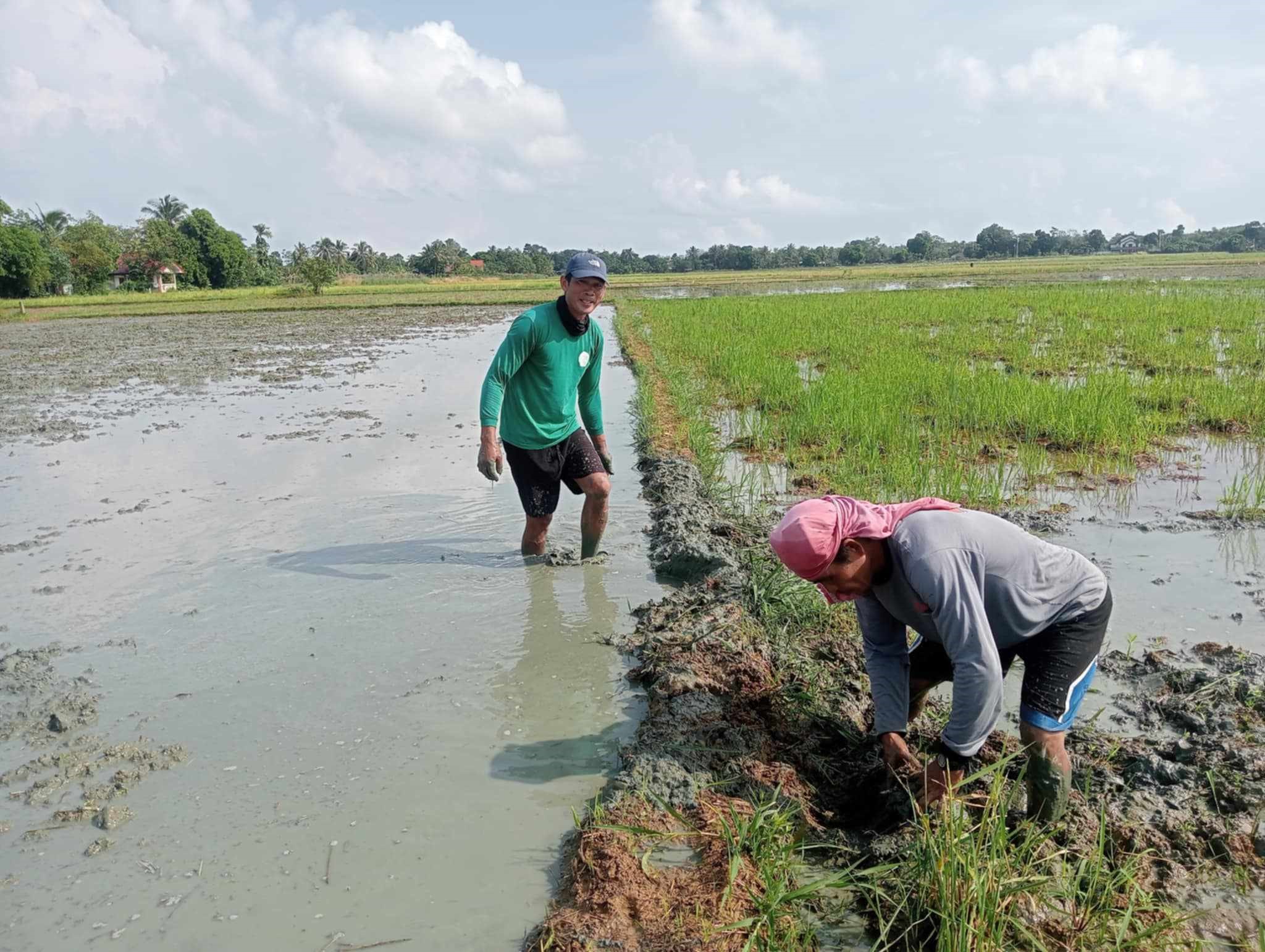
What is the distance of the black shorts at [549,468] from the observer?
3.71m

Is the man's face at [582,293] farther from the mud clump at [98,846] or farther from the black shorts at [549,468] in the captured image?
the mud clump at [98,846]

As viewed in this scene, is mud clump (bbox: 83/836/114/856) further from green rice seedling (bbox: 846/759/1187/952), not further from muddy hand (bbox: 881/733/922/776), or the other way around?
muddy hand (bbox: 881/733/922/776)

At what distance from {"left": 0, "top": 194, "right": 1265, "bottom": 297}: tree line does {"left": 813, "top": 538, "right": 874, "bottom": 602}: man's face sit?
124ft

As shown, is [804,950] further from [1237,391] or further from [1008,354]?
[1008,354]

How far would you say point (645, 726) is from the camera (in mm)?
2453

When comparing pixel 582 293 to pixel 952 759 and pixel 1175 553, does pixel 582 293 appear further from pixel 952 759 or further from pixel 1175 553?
pixel 1175 553

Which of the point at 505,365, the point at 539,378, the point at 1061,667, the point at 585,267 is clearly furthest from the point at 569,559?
the point at 1061,667

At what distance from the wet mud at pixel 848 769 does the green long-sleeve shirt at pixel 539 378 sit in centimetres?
100

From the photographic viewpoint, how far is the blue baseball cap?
10.9 feet

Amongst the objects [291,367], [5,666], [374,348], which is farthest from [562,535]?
[374,348]

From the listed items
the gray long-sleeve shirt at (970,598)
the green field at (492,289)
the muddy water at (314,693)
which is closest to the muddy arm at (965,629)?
the gray long-sleeve shirt at (970,598)

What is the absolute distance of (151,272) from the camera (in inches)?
1829

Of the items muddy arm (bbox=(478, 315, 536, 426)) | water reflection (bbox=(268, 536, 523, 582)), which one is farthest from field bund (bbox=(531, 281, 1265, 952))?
muddy arm (bbox=(478, 315, 536, 426))

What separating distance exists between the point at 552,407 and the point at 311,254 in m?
59.9
